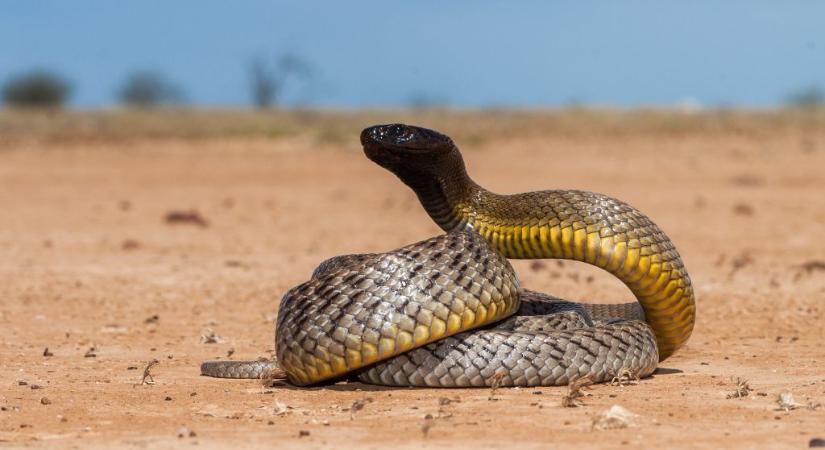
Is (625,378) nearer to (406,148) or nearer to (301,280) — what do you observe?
(406,148)

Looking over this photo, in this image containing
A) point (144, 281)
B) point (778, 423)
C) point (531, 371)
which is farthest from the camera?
point (144, 281)

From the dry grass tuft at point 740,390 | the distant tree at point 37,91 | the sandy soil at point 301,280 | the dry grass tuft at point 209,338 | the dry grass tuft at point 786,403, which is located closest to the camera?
the sandy soil at point 301,280

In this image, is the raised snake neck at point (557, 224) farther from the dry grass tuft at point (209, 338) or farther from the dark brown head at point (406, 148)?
the dry grass tuft at point (209, 338)

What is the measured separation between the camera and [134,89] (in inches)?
3866

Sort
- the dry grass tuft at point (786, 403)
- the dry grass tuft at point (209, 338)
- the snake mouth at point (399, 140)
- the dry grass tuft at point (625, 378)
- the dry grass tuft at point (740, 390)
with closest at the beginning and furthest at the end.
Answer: the dry grass tuft at point (786, 403), the dry grass tuft at point (740, 390), the dry grass tuft at point (625, 378), the snake mouth at point (399, 140), the dry grass tuft at point (209, 338)

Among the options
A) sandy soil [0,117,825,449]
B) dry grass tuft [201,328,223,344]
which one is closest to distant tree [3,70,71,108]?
sandy soil [0,117,825,449]

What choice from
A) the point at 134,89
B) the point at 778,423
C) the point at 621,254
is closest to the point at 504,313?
the point at 621,254

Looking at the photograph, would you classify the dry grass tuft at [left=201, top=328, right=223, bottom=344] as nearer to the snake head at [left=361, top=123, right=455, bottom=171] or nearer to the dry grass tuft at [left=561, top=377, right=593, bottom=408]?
the snake head at [left=361, top=123, right=455, bottom=171]

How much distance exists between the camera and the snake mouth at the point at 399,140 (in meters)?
8.09

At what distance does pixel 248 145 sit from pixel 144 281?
21941mm

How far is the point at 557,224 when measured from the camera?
8258 millimetres

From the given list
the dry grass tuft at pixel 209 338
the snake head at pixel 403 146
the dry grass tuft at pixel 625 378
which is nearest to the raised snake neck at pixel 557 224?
the snake head at pixel 403 146

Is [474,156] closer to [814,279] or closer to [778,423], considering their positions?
[814,279]

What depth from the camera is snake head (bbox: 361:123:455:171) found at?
319 inches
